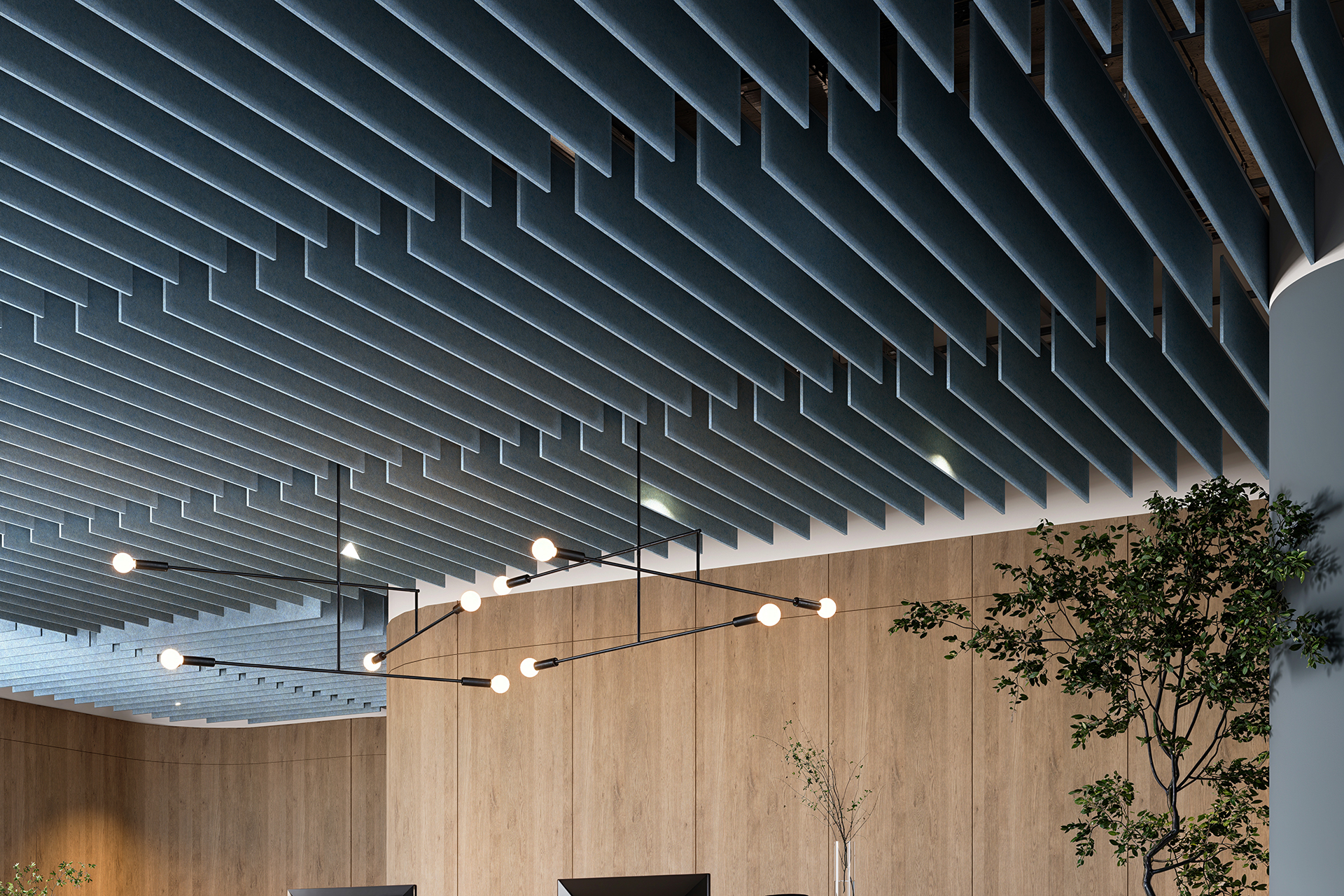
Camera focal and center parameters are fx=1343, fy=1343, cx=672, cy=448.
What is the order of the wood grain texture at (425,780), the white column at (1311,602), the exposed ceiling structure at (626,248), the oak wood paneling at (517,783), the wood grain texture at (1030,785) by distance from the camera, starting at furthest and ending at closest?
the wood grain texture at (425,780)
the oak wood paneling at (517,783)
the wood grain texture at (1030,785)
the white column at (1311,602)
the exposed ceiling structure at (626,248)

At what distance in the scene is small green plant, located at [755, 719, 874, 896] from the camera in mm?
7695

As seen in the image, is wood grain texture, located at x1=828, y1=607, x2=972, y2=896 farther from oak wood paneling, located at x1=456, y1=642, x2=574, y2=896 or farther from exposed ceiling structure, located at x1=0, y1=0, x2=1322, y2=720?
oak wood paneling, located at x1=456, y1=642, x2=574, y2=896

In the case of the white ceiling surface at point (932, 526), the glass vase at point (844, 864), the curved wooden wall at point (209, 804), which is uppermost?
the white ceiling surface at point (932, 526)

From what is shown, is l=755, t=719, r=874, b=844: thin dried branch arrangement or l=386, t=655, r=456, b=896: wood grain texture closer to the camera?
l=755, t=719, r=874, b=844: thin dried branch arrangement

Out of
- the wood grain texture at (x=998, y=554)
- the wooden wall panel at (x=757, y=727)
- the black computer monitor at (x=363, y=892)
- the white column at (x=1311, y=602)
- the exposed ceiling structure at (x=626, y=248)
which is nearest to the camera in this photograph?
the exposed ceiling structure at (x=626, y=248)

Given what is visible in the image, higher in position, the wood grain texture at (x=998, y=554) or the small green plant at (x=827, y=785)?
the wood grain texture at (x=998, y=554)

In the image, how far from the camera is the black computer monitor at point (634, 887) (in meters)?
4.83

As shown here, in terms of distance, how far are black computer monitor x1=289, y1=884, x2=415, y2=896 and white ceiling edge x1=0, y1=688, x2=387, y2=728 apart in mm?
9421

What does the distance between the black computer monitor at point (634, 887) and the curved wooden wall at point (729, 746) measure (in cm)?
287

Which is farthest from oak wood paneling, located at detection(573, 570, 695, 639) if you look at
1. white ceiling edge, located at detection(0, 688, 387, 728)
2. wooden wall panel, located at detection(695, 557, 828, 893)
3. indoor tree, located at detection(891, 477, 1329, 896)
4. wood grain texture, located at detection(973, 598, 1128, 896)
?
white ceiling edge, located at detection(0, 688, 387, 728)

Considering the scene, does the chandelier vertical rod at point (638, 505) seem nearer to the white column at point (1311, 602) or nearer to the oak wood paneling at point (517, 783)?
the oak wood paneling at point (517, 783)

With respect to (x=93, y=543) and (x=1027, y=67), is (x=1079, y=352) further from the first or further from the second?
(x=93, y=543)

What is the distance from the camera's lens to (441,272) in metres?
4.46

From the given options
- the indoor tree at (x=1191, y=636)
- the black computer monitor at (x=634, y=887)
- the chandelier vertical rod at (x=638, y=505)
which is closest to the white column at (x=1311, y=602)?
the indoor tree at (x=1191, y=636)
